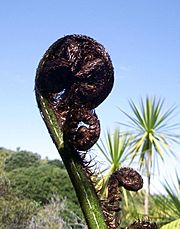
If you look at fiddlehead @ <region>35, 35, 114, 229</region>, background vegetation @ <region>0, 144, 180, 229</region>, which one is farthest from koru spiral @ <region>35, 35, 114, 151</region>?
background vegetation @ <region>0, 144, 180, 229</region>

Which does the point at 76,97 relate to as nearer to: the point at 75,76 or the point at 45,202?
the point at 75,76

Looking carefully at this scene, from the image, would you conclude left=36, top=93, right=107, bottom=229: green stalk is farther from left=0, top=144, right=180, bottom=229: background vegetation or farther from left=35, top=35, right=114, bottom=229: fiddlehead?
left=0, top=144, right=180, bottom=229: background vegetation

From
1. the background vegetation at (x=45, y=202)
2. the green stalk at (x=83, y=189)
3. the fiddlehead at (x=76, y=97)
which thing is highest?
the background vegetation at (x=45, y=202)

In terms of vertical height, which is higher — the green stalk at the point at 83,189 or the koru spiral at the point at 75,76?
the koru spiral at the point at 75,76

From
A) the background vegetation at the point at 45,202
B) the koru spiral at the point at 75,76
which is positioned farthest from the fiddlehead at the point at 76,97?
the background vegetation at the point at 45,202

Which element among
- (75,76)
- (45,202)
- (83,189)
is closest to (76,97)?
(75,76)

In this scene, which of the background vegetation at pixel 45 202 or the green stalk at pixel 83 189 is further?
the background vegetation at pixel 45 202

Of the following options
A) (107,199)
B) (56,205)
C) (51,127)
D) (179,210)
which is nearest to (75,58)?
(51,127)

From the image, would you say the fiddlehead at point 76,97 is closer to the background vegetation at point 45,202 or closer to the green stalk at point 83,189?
the green stalk at point 83,189

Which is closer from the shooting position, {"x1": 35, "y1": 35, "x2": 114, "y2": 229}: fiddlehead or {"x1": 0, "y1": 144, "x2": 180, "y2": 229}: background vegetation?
{"x1": 35, "y1": 35, "x2": 114, "y2": 229}: fiddlehead
